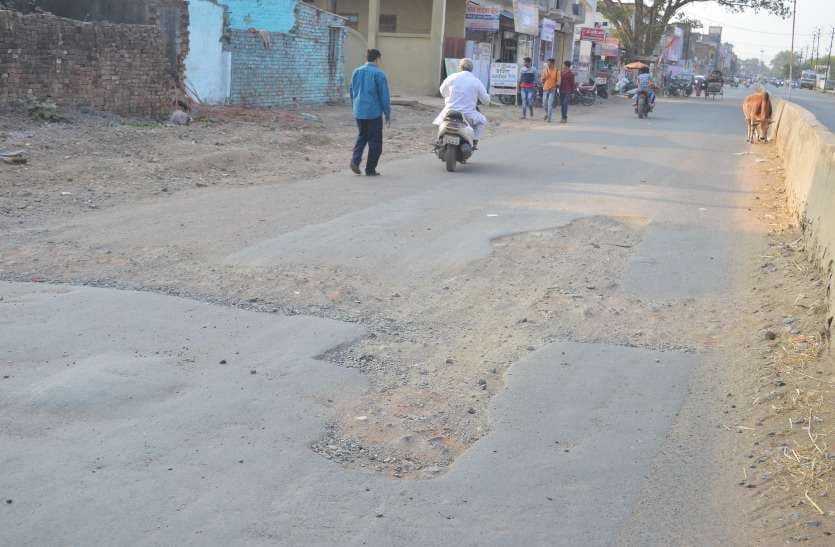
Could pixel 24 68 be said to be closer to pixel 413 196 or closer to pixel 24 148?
pixel 24 148

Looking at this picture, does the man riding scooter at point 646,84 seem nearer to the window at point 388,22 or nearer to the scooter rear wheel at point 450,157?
the window at point 388,22

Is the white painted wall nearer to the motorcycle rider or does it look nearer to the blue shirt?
the motorcycle rider

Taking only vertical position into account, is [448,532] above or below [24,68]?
below

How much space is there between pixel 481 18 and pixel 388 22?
4022mm

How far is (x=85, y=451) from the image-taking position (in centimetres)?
404

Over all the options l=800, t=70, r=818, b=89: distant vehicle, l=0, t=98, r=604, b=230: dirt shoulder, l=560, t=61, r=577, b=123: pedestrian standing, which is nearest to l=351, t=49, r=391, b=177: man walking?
l=0, t=98, r=604, b=230: dirt shoulder

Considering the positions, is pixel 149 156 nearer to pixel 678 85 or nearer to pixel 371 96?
pixel 371 96

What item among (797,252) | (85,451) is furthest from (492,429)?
(797,252)

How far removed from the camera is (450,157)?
13742 mm

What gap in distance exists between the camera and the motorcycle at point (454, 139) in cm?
1364

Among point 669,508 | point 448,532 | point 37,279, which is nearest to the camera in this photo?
point 448,532

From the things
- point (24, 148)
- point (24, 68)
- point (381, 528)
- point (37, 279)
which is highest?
point (24, 68)

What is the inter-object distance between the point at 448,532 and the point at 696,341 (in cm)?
317

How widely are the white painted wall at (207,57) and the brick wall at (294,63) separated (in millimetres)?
509
